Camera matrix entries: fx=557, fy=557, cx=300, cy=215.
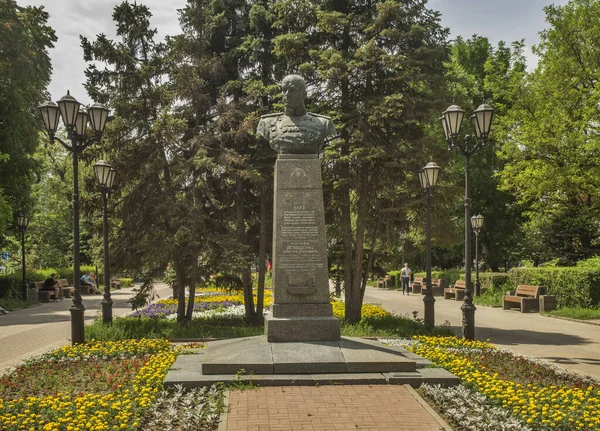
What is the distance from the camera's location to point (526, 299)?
21.3 m

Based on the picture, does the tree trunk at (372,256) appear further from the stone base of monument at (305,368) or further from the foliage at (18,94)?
the foliage at (18,94)

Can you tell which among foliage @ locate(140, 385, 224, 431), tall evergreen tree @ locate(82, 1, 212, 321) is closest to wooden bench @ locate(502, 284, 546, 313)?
tall evergreen tree @ locate(82, 1, 212, 321)

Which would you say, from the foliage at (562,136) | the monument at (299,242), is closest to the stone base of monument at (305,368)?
the monument at (299,242)

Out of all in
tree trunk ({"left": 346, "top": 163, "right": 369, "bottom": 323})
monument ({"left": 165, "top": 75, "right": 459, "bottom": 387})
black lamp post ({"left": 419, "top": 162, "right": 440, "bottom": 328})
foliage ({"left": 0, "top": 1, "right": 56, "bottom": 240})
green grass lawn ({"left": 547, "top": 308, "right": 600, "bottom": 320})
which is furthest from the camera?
foliage ({"left": 0, "top": 1, "right": 56, "bottom": 240})

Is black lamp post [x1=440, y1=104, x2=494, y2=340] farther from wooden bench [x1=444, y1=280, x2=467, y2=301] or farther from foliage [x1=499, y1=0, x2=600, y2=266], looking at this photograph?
wooden bench [x1=444, y1=280, x2=467, y2=301]

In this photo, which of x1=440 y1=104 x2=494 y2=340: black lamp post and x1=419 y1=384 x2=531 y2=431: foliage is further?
x1=440 y1=104 x2=494 y2=340: black lamp post

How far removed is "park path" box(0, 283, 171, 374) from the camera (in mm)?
11688

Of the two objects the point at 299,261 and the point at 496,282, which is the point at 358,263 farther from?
the point at 496,282

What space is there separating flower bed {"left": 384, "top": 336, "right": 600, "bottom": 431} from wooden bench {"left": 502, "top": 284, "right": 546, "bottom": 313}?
11103 mm

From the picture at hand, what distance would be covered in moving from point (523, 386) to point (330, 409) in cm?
307

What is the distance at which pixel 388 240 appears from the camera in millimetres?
16297

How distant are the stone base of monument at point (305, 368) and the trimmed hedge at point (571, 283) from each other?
1382 centimetres

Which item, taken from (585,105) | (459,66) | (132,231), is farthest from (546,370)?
(459,66)

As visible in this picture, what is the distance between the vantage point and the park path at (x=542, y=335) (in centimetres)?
1128
